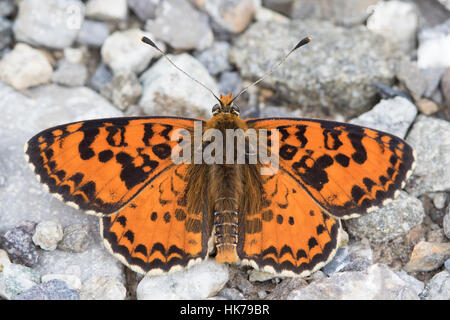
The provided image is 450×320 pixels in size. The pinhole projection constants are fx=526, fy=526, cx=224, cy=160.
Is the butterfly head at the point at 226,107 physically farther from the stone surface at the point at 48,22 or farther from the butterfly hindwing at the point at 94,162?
the stone surface at the point at 48,22

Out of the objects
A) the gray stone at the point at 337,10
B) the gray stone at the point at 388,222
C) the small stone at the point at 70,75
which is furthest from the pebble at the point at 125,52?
the gray stone at the point at 388,222

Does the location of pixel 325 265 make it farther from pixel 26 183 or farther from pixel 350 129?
pixel 26 183

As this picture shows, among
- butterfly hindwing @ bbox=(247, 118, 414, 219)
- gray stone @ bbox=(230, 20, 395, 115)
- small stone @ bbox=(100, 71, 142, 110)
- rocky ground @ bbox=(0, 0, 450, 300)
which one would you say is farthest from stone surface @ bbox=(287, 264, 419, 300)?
small stone @ bbox=(100, 71, 142, 110)

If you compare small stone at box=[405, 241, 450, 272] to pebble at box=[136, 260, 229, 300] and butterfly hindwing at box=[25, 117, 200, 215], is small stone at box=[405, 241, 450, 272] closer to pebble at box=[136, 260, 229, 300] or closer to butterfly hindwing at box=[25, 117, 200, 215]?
pebble at box=[136, 260, 229, 300]

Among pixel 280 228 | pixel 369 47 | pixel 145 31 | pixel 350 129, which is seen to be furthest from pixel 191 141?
pixel 369 47

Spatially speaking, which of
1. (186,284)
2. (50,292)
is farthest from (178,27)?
(50,292)

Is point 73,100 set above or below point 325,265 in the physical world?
above
